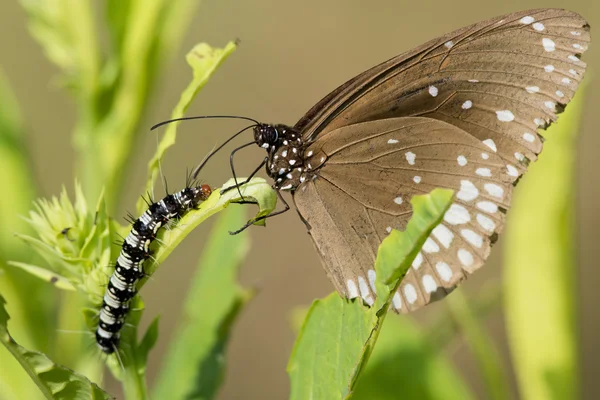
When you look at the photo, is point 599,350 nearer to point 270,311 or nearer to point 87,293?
point 270,311

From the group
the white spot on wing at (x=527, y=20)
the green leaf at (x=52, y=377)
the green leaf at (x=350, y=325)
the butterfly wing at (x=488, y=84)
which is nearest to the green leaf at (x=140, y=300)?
the green leaf at (x=52, y=377)

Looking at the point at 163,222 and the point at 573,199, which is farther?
the point at 573,199

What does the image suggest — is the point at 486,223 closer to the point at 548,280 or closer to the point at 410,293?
the point at 410,293

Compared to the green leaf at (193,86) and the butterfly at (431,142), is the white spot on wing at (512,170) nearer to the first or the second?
the butterfly at (431,142)

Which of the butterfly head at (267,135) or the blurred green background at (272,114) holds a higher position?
the blurred green background at (272,114)

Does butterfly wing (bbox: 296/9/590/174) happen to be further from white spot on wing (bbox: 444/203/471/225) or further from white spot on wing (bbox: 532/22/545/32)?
white spot on wing (bbox: 444/203/471/225)

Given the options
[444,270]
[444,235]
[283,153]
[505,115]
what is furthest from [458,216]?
[283,153]

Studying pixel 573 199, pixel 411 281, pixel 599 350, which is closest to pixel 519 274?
pixel 573 199
